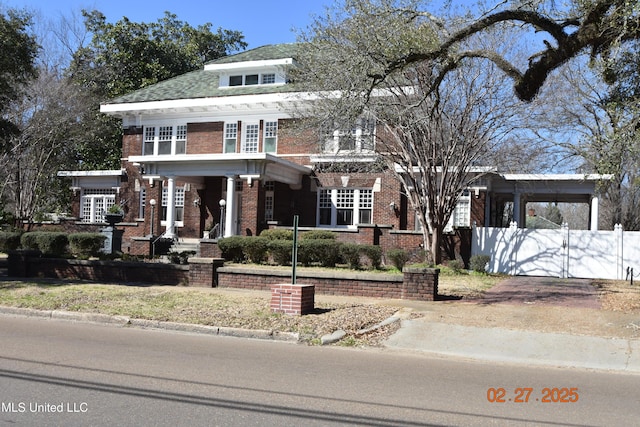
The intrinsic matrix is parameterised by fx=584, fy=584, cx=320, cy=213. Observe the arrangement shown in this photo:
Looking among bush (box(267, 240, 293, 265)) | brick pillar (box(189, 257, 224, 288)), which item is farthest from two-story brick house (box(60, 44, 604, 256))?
brick pillar (box(189, 257, 224, 288))

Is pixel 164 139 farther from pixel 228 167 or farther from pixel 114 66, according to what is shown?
pixel 114 66

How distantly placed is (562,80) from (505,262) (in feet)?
31.0

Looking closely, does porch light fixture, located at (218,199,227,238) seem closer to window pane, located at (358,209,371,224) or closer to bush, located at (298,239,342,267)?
window pane, located at (358,209,371,224)

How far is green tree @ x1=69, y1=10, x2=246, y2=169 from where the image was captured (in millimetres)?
39250

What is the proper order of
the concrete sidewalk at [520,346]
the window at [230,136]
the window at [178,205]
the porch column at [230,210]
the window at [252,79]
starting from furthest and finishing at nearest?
1. the window at [252,79]
2. the window at [178,205]
3. the window at [230,136]
4. the porch column at [230,210]
5. the concrete sidewalk at [520,346]

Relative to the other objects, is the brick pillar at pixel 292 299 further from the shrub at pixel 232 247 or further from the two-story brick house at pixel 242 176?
the two-story brick house at pixel 242 176

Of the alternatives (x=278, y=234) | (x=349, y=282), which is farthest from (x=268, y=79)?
(x=349, y=282)

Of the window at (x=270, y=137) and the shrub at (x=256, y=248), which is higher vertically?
the window at (x=270, y=137)

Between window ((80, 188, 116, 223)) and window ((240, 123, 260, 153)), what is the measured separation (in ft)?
26.7

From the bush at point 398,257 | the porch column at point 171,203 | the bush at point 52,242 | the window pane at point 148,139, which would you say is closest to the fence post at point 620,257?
the bush at point 398,257

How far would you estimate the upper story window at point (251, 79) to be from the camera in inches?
1158

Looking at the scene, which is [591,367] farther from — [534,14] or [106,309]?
[106,309]

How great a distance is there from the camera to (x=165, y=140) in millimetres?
30203

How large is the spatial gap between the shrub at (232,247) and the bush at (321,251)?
7.60 ft
